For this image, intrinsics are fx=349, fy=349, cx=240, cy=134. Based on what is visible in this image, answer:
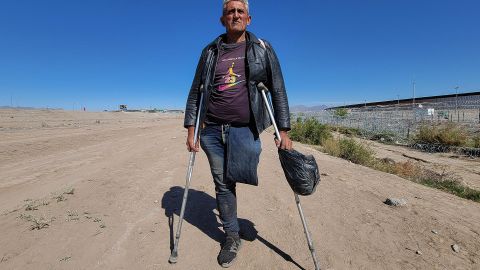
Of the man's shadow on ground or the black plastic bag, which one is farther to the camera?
the man's shadow on ground

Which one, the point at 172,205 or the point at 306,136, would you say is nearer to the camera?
the point at 172,205

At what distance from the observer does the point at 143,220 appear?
3697 millimetres

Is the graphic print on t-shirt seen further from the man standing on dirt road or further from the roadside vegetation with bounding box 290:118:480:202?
the roadside vegetation with bounding box 290:118:480:202

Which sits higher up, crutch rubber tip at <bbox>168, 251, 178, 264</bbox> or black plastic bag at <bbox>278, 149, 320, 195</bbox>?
black plastic bag at <bbox>278, 149, 320, 195</bbox>

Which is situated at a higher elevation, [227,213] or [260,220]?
[227,213]

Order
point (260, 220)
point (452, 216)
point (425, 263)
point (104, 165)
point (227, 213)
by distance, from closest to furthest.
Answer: point (425, 263) < point (227, 213) < point (260, 220) < point (452, 216) < point (104, 165)

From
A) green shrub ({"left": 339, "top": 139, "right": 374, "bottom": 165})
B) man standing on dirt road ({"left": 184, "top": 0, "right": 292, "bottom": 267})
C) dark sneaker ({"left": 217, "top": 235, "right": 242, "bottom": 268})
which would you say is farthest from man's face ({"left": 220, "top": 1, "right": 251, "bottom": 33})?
green shrub ({"left": 339, "top": 139, "right": 374, "bottom": 165})

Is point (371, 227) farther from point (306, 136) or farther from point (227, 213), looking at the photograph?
point (306, 136)

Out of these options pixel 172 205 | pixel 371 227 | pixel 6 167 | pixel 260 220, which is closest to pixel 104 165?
pixel 6 167

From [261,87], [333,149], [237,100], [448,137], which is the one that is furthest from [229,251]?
[448,137]

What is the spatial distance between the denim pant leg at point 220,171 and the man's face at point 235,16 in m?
0.83

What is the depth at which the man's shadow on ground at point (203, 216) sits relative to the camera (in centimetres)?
331

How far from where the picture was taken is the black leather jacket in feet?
9.28

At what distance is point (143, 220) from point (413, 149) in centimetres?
1642
